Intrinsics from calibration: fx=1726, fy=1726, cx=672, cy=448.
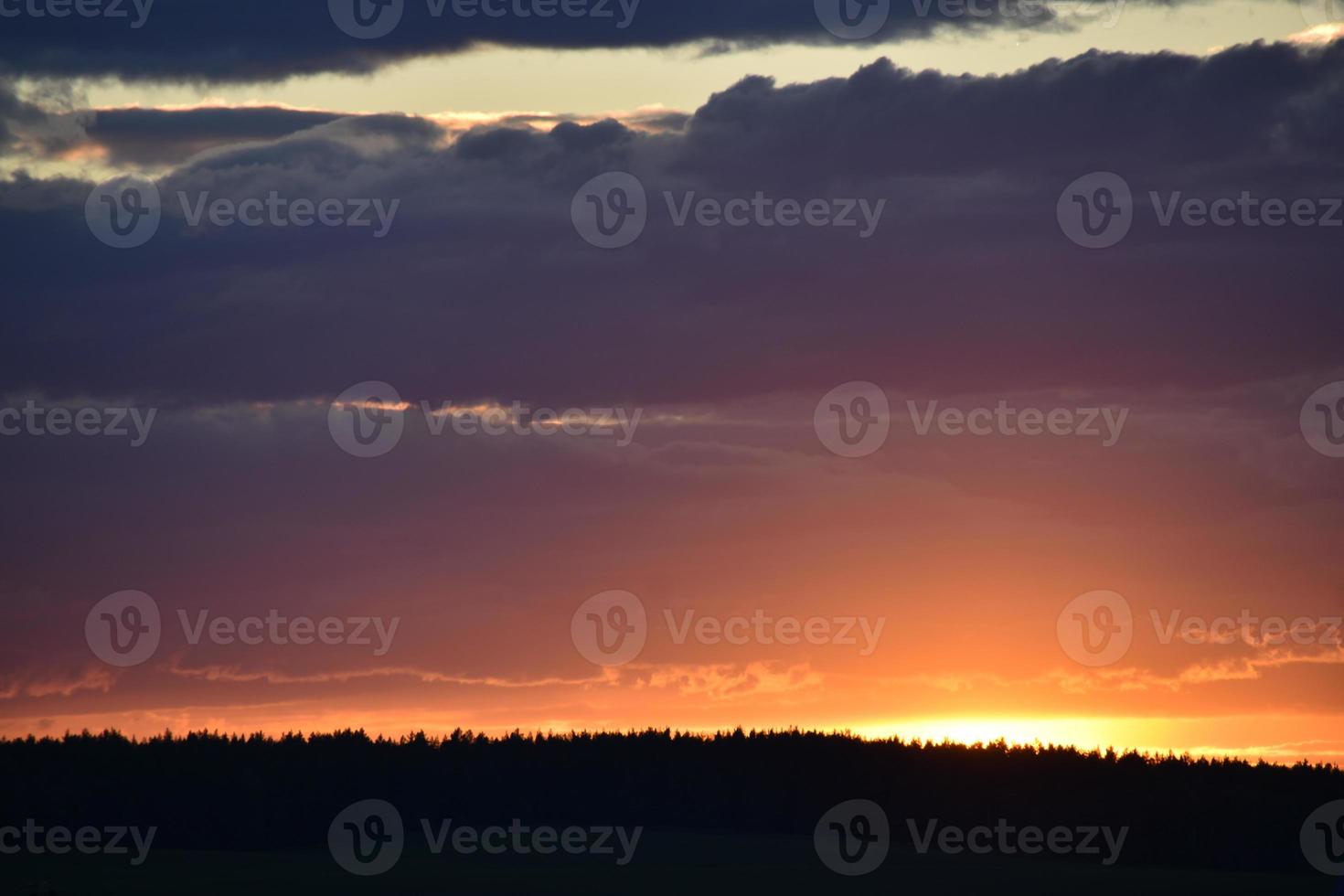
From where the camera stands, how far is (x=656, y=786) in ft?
529

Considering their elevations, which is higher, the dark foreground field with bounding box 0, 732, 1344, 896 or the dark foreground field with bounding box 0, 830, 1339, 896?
the dark foreground field with bounding box 0, 732, 1344, 896

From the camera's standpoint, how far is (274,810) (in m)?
146

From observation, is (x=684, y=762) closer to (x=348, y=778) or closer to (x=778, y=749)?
(x=778, y=749)
